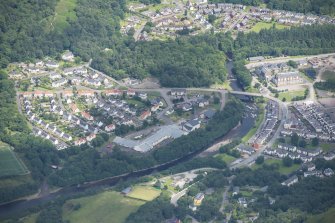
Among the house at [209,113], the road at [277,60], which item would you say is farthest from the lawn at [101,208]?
the road at [277,60]

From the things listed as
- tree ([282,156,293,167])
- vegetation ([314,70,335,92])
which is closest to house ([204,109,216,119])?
tree ([282,156,293,167])

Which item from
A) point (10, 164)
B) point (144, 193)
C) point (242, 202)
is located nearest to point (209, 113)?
point (144, 193)

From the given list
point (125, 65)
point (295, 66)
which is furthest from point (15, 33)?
point (295, 66)

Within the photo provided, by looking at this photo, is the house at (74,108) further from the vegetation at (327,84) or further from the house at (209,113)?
the vegetation at (327,84)

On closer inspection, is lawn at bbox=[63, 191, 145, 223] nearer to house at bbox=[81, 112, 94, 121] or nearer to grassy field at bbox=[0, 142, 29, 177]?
grassy field at bbox=[0, 142, 29, 177]

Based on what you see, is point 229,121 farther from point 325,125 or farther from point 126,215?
point 126,215

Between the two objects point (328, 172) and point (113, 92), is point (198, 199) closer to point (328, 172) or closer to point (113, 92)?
point (328, 172)
